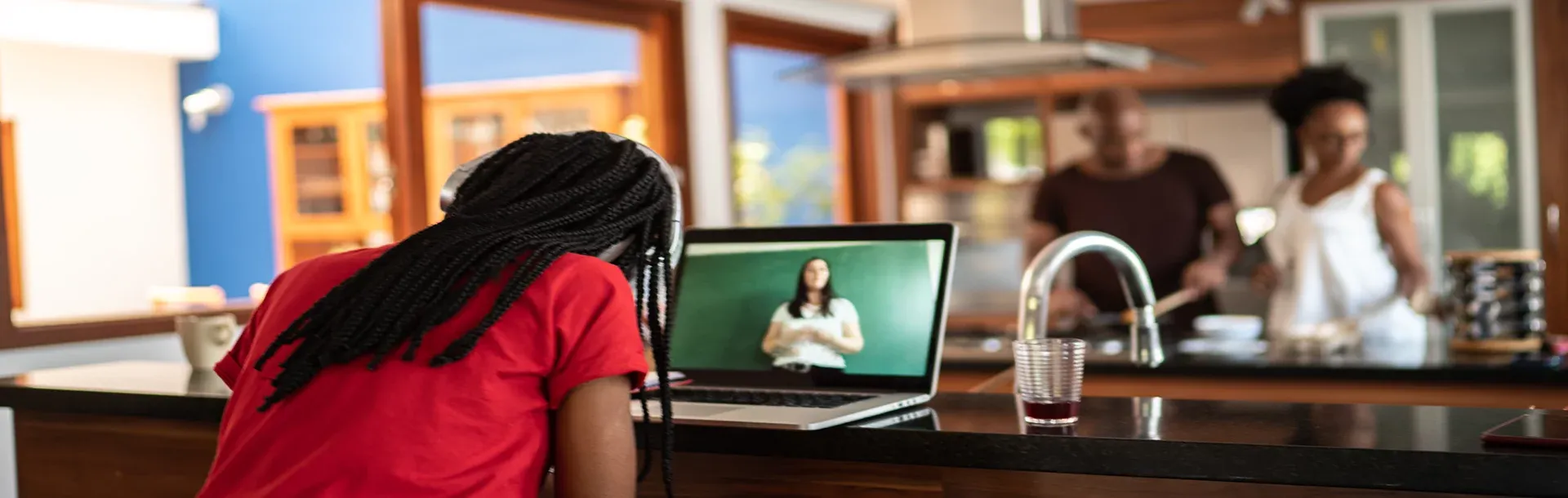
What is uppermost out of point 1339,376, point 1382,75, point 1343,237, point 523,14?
point 523,14

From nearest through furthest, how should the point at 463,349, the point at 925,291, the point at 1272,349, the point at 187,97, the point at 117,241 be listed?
the point at 463,349 < the point at 925,291 < the point at 1272,349 < the point at 117,241 < the point at 187,97

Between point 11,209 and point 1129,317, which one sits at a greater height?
point 11,209

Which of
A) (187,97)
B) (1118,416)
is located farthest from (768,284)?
(187,97)

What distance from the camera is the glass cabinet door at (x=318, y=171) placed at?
4.89 metres

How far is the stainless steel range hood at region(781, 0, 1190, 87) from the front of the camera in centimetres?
294

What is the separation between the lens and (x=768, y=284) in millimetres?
1909

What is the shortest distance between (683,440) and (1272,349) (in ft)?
4.77

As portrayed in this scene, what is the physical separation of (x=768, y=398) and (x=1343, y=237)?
1.71 meters

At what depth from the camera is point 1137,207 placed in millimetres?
3861

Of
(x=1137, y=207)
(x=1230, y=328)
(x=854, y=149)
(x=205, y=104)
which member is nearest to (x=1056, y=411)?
(x=1230, y=328)

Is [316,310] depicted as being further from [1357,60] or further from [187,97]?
[1357,60]

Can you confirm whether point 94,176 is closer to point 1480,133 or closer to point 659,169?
point 659,169

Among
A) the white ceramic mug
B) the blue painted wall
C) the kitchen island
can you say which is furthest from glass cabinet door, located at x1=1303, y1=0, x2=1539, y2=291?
the white ceramic mug

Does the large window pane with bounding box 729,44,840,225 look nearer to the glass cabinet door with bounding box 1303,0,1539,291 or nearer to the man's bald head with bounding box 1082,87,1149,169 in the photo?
the man's bald head with bounding box 1082,87,1149,169
